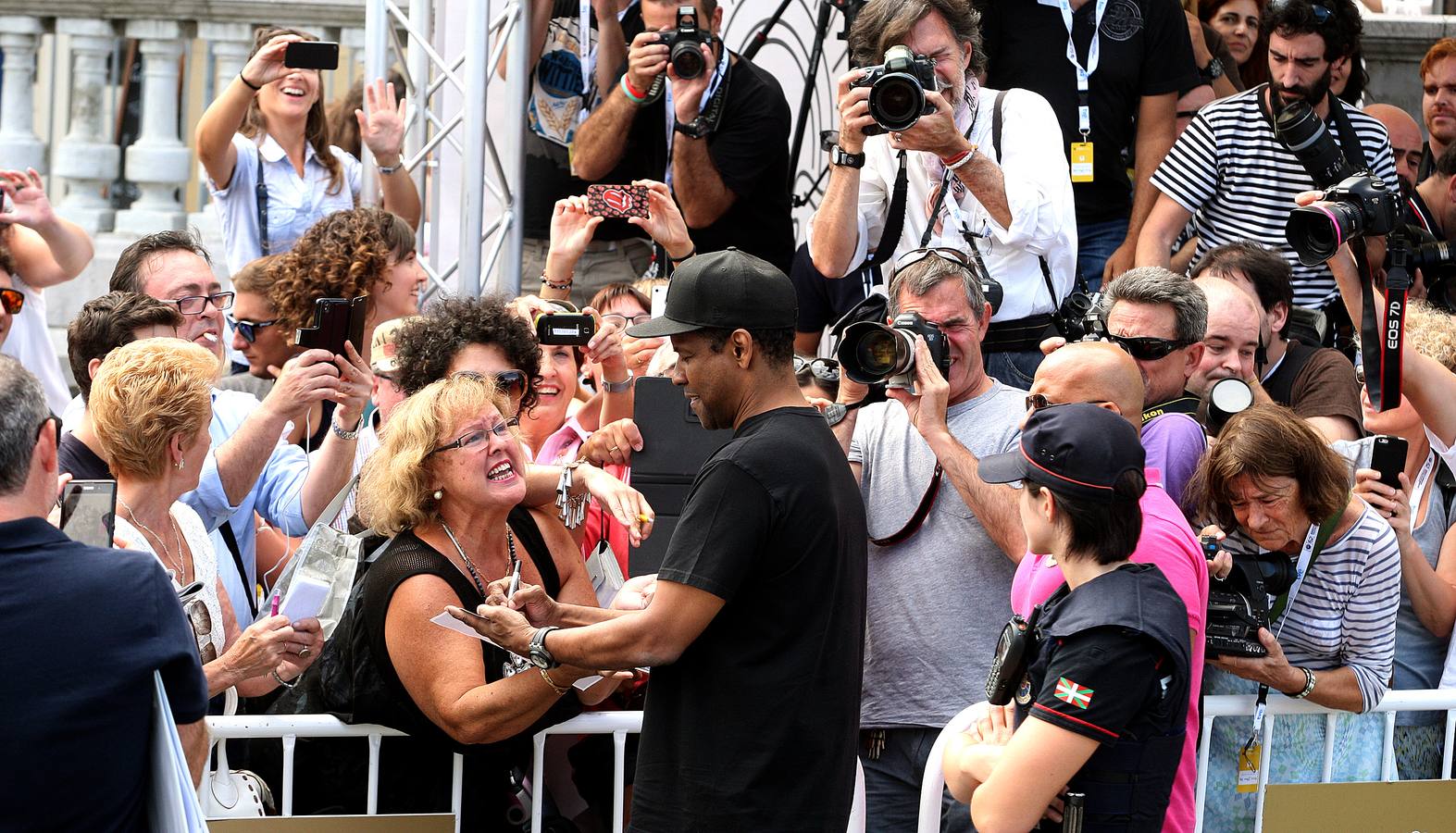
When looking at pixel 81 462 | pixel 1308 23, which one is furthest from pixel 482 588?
pixel 1308 23

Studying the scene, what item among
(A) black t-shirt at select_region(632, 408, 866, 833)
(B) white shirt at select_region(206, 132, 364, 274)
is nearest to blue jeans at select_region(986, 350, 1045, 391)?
(A) black t-shirt at select_region(632, 408, 866, 833)

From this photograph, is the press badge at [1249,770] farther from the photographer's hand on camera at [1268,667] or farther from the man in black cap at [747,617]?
the man in black cap at [747,617]

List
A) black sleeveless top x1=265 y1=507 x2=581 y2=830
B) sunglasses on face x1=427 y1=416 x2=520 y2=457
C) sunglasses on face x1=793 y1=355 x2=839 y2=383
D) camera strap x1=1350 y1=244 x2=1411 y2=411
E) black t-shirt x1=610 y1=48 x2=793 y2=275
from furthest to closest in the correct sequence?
black t-shirt x1=610 y1=48 x2=793 y2=275 → sunglasses on face x1=793 y1=355 x2=839 y2=383 → camera strap x1=1350 y1=244 x2=1411 y2=411 → sunglasses on face x1=427 y1=416 x2=520 y2=457 → black sleeveless top x1=265 y1=507 x2=581 y2=830

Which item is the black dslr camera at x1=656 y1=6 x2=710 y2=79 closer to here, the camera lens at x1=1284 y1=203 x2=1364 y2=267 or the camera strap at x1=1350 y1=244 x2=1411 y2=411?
the camera lens at x1=1284 y1=203 x2=1364 y2=267

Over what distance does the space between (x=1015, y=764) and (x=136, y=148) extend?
21.0 ft

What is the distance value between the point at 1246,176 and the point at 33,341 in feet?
13.0

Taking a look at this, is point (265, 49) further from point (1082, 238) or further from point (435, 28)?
point (1082, 238)

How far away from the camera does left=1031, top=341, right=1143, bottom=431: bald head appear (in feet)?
11.3

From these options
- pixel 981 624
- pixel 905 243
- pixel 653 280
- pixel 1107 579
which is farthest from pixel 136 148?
pixel 1107 579

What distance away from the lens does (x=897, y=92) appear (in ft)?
13.9

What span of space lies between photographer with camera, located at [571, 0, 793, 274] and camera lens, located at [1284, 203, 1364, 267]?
2.05 meters

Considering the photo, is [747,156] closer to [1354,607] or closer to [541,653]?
[1354,607]

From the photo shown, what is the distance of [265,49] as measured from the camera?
5.39 meters

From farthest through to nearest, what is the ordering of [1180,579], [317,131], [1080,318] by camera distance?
1. [317,131]
2. [1080,318]
3. [1180,579]
